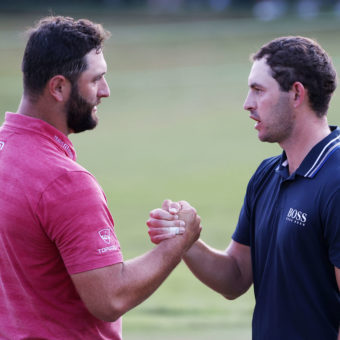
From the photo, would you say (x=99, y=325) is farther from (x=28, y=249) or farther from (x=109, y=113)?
(x=109, y=113)

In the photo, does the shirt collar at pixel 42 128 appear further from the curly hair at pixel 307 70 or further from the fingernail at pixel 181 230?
the curly hair at pixel 307 70

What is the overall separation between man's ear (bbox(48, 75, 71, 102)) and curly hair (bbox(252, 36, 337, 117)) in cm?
112

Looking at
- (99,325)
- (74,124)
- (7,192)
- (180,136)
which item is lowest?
(180,136)

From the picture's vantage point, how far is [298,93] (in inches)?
172

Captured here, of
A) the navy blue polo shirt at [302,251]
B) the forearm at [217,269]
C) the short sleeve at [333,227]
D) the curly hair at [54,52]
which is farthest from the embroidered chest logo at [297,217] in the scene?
the curly hair at [54,52]

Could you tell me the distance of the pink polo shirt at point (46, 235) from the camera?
12.7ft

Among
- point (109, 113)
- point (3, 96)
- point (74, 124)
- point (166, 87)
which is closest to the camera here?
point (74, 124)

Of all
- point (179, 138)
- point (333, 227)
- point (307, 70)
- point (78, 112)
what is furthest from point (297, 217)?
point (179, 138)

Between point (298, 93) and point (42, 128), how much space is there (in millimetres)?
1374

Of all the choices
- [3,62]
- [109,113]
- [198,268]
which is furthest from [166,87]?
[198,268]

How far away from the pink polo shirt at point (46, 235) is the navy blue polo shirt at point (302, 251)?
0.88m

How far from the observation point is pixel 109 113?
84.9ft

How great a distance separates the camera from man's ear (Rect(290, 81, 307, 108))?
4355 mm

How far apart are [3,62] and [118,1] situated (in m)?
22.5
